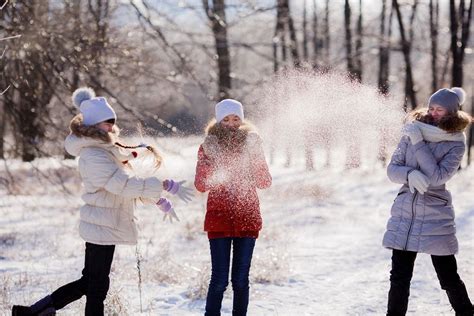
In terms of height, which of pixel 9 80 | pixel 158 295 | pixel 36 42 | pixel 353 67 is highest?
pixel 353 67

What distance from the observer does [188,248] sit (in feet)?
27.0

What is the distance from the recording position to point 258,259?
22.7 feet

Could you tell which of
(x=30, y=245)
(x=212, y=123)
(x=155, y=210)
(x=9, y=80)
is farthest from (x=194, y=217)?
(x=212, y=123)

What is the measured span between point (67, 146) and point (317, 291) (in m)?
3.03

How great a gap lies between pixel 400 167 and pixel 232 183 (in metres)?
1.16

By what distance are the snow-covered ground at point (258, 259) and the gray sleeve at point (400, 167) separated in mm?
1476

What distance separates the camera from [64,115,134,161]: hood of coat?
4.19 metres

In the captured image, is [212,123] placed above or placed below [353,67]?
below

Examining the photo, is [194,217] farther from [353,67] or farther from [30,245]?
→ [353,67]

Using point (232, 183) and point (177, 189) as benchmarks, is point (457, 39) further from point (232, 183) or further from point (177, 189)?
point (177, 189)

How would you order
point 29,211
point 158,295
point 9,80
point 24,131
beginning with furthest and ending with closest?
point 29,211 < point 24,131 < point 9,80 < point 158,295

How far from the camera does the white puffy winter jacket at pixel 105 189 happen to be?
4.16 m

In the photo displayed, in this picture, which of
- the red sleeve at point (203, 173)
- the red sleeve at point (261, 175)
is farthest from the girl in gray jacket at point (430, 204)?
the red sleeve at point (203, 173)

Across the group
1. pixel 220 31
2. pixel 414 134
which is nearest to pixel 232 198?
pixel 414 134
